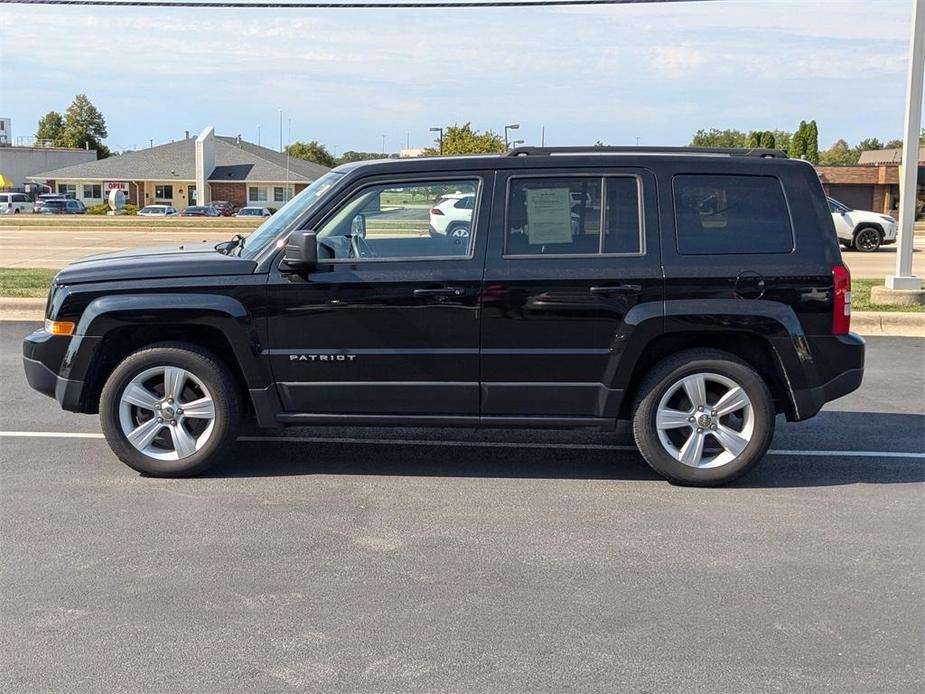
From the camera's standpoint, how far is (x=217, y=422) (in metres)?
6.15

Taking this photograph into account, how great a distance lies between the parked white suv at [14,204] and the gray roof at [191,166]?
7.65 m

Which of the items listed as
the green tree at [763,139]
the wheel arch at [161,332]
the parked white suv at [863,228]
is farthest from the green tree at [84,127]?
the wheel arch at [161,332]

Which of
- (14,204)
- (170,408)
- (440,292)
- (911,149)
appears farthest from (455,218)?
(14,204)

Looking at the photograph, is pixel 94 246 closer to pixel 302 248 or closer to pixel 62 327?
pixel 62 327

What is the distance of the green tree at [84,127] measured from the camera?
105 meters

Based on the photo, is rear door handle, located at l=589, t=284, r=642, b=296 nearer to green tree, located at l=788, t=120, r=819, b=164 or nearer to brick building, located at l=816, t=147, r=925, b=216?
brick building, located at l=816, t=147, r=925, b=216

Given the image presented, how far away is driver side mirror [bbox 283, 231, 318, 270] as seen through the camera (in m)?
5.84

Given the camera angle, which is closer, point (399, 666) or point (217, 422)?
point (399, 666)

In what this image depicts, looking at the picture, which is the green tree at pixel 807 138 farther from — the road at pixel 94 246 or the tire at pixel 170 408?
the tire at pixel 170 408

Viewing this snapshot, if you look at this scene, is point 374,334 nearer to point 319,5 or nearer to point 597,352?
point 597,352

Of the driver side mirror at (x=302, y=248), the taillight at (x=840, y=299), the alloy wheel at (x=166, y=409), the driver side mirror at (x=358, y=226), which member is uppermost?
the driver side mirror at (x=358, y=226)

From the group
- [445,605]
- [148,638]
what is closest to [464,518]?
[445,605]

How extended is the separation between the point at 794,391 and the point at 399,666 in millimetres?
3301

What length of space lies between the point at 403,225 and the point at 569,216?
1004 millimetres
